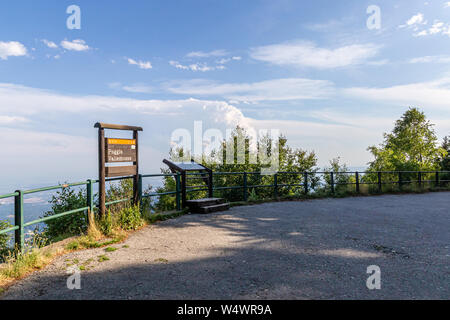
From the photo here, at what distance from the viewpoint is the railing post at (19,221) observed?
539cm

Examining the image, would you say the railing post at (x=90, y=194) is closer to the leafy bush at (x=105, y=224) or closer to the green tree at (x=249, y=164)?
the leafy bush at (x=105, y=224)

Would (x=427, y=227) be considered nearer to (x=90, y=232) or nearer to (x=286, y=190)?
(x=90, y=232)

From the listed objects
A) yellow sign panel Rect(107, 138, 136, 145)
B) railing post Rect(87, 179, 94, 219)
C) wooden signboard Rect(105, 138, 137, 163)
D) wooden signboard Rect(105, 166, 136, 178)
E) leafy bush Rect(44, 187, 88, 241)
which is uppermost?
yellow sign panel Rect(107, 138, 136, 145)

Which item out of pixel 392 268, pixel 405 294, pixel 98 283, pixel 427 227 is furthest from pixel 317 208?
pixel 98 283

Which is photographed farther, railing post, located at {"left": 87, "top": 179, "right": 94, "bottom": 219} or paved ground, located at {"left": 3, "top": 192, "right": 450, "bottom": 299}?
railing post, located at {"left": 87, "top": 179, "right": 94, "bottom": 219}

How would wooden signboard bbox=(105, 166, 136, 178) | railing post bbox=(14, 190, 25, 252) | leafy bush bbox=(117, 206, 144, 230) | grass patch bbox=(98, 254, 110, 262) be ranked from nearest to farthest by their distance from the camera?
1. grass patch bbox=(98, 254, 110, 262)
2. railing post bbox=(14, 190, 25, 252)
3. leafy bush bbox=(117, 206, 144, 230)
4. wooden signboard bbox=(105, 166, 136, 178)

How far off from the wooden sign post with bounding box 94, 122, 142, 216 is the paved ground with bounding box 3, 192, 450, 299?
4.65 ft

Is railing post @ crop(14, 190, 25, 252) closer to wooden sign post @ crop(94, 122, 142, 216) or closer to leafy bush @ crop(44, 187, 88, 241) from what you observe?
wooden sign post @ crop(94, 122, 142, 216)

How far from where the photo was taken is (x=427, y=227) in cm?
787

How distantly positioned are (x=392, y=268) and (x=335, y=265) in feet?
2.95

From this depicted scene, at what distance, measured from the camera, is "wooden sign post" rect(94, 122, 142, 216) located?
7.31 metres

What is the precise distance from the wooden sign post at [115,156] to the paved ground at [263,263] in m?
1.42

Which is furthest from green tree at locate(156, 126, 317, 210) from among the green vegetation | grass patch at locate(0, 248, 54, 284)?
grass patch at locate(0, 248, 54, 284)

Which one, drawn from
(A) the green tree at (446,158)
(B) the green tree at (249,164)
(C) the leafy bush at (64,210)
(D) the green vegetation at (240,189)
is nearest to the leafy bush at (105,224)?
(D) the green vegetation at (240,189)
